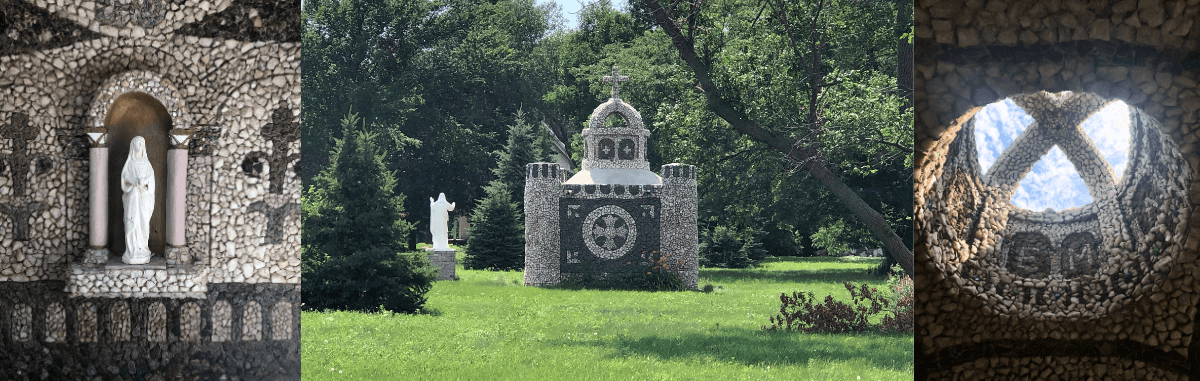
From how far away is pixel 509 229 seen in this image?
1014 inches

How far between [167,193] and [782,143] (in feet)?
33.8

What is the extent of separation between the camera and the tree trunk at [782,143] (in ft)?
45.7

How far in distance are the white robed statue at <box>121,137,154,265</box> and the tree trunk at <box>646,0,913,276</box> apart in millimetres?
8636

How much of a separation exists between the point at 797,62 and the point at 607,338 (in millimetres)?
6564

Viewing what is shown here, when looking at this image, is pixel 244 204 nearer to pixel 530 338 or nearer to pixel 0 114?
pixel 0 114

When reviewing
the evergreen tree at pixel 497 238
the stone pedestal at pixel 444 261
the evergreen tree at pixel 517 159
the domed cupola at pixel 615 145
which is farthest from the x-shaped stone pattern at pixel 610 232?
the evergreen tree at pixel 517 159

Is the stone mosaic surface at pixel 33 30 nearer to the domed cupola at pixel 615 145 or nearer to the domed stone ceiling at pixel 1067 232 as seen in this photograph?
the domed stone ceiling at pixel 1067 232

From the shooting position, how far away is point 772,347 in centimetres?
1141

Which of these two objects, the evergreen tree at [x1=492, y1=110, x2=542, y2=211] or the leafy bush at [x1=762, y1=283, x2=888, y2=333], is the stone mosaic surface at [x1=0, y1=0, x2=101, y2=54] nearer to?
the leafy bush at [x1=762, y1=283, x2=888, y2=333]

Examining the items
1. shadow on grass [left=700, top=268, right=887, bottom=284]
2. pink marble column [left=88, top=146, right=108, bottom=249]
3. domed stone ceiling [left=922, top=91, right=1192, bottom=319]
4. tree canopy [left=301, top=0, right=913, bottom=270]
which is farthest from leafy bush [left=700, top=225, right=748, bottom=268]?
pink marble column [left=88, top=146, right=108, bottom=249]

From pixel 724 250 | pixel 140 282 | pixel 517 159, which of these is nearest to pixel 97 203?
pixel 140 282

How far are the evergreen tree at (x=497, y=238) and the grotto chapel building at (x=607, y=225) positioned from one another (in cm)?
510

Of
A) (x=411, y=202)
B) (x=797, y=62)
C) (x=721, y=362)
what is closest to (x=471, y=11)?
(x=411, y=202)

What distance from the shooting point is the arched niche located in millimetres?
6168
